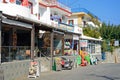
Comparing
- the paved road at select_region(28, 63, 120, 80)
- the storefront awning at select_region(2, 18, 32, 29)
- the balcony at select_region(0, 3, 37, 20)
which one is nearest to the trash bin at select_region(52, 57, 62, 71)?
the paved road at select_region(28, 63, 120, 80)

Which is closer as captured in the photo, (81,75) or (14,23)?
(14,23)

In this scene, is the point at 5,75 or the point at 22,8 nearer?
the point at 5,75

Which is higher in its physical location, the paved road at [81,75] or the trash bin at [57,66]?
the trash bin at [57,66]

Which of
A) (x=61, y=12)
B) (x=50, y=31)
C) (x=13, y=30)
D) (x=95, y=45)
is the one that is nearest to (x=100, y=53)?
(x=95, y=45)

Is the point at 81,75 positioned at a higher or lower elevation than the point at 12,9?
lower

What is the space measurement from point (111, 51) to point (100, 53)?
3216mm

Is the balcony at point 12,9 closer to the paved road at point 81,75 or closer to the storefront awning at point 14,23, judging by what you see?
the storefront awning at point 14,23

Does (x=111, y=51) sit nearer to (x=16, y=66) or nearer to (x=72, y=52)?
(x=72, y=52)

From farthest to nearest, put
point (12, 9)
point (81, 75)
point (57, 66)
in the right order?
point (57, 66) → point (81, 75) → point (12, 9)

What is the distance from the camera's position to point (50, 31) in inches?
1145

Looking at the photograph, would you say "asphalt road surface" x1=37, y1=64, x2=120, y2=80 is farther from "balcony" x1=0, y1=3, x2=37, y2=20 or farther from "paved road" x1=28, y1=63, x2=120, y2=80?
"balcony" x1=0, y1=3, x2=37, y2=20

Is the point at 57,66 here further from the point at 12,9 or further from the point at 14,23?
the point at 14,23

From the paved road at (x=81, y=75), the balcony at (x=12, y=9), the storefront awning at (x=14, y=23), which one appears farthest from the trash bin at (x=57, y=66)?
the storefront awning at (x=14, y=23)

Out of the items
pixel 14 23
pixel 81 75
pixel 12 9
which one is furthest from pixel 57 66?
pixel 14 23
